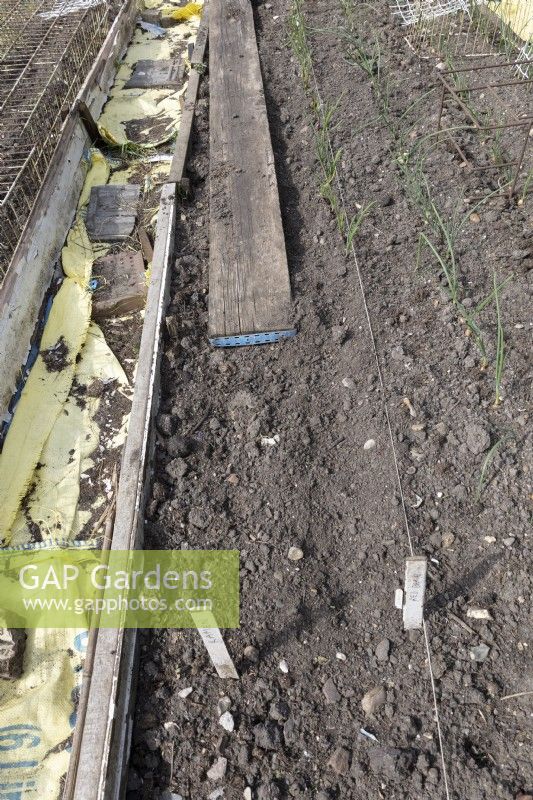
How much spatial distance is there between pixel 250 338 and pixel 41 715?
5.73 ft

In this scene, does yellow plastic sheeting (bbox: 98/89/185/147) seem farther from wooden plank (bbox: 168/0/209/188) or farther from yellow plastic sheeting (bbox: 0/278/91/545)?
yellow plastic sheeting (bbox: 0/278/91/545)

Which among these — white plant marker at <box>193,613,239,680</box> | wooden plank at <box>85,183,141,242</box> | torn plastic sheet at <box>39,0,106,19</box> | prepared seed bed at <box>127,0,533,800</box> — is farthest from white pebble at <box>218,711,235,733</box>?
torn plastic sheet at <box>39,0,106,19</box>

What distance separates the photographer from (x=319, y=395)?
2.60 m

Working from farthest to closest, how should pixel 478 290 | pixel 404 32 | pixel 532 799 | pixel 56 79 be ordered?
pixel 404 32
pixel 56 79
pixel 478 290
pixel 532 799

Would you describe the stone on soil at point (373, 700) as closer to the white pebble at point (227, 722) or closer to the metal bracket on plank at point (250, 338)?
the white pebble at point (227, 722)

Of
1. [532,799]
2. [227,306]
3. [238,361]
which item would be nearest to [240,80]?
[227,306]

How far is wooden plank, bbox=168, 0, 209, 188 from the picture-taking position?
373 cm

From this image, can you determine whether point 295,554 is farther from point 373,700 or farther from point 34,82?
point 34,82

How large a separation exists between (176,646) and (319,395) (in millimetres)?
1173

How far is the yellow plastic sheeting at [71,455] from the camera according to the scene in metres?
2.49

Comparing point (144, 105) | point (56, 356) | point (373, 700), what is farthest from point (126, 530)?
point (144, 105)

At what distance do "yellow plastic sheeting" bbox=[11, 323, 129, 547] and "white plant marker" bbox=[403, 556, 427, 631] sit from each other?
1.38 metres

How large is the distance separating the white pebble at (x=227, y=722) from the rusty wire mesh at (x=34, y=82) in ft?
7.92

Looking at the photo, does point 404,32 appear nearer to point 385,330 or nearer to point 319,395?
point 385,330
